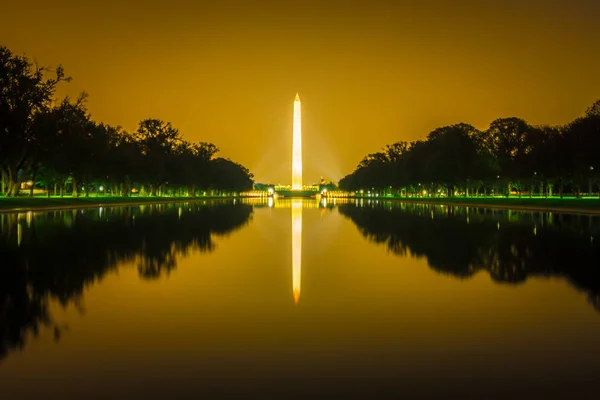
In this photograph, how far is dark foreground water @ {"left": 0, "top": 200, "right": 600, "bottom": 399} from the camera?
278 inches

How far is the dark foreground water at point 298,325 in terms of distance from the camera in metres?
7.07

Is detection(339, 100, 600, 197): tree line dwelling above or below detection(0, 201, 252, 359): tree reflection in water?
above

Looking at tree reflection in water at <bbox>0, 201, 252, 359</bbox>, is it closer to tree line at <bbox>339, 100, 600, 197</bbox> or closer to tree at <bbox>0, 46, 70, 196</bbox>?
tree at <bbox>0, 46, 70, 196</bbox>

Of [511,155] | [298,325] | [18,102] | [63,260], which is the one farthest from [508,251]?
[511,155]

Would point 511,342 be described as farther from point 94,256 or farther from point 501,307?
point 94,256

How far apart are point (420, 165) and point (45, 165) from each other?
59772 millimetres

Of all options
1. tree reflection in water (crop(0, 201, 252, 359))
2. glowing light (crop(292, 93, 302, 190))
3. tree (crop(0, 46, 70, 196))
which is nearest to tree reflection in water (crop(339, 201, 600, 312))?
tree reflection in water (crop(0, 201, 252, 359))

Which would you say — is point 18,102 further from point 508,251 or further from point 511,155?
point 511,155

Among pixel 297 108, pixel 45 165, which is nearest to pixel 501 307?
pixel 45 165

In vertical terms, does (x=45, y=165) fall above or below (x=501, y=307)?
above

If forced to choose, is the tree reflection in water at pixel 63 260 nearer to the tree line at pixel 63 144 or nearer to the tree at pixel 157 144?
the tree line at pixel 63 144

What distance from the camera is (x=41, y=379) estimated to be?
23.4ft

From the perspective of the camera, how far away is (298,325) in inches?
385

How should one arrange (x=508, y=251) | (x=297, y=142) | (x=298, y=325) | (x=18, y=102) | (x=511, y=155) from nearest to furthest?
(x=298, y=325) → (x=508, y=251) → (x=18, y=102) → (x=511, y=155) → (x=297, y=142)
